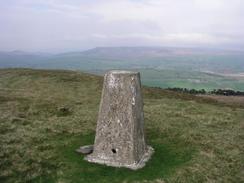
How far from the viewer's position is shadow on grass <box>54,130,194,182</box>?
17.3m

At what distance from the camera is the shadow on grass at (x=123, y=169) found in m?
17.3

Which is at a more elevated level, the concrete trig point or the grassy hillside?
the concrete trig point

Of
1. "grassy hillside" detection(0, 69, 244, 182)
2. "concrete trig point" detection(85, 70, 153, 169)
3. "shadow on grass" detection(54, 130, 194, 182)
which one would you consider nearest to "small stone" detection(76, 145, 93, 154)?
"shadow on grass" detection(54, 130, 194, 182)

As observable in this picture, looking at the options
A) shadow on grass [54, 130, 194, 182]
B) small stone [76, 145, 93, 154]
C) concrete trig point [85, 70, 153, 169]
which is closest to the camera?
shadow on grass [54, 130, 194, 182]

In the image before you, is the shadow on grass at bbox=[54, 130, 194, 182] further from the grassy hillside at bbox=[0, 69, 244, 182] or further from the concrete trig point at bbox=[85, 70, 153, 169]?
the concrete trig point at bbox=[85, 70, 153, 169]

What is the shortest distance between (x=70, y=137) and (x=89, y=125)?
11.2 feet

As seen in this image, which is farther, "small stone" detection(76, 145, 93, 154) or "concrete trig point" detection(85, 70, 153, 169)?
"small stone" detection(76, 145, 93, 154)

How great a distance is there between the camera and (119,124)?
18953mm

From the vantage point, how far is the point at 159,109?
34.7 meters

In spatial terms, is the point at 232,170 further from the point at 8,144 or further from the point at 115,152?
the point at 8,144

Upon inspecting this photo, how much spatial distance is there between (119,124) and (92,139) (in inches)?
196

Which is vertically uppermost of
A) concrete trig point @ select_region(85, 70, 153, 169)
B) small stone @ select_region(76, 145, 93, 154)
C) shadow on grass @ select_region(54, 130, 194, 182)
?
concrete trig point @ select_region(85, 70, 153, 169)

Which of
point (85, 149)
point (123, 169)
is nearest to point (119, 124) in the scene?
point (123, 169)

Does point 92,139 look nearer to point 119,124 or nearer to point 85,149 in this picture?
point 85,149
